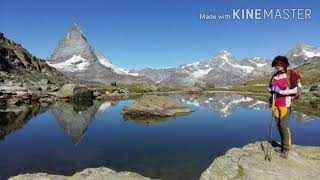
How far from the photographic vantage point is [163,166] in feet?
86.9

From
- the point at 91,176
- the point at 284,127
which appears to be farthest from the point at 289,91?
the point at 91,176

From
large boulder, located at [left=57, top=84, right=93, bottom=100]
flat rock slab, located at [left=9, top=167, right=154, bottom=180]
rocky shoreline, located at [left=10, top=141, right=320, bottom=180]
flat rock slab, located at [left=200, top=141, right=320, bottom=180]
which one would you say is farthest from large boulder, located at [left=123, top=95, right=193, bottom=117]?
large boulder, located at [left=57, top=84, right=93, bottom=100]

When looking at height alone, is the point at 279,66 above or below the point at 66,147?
above

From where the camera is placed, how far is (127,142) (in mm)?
37531

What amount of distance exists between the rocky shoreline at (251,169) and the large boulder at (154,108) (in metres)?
43.4

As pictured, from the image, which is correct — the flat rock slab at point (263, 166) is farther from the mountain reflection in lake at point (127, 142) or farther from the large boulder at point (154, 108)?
the large boulder at point (154, 108)

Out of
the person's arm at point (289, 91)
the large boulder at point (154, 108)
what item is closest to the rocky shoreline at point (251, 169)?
the person's arm at point (289, 91)

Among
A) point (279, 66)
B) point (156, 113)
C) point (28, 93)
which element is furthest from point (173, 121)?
point (28, 93)

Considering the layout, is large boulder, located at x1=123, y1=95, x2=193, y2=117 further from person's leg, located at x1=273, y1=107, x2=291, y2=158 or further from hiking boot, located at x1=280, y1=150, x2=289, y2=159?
A: hiking boot, located at x1=280, y1=150, x2=289, y2=159

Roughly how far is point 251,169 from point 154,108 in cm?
4672

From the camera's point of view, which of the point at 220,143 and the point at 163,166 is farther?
the point at 220,143

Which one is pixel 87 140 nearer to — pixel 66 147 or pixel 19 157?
pixel 66 147

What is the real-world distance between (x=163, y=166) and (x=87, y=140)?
14.5 metres

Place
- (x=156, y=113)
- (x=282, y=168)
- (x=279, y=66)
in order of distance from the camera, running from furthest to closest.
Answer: (x=156, y=113), (x=279, y=66), (x=282, y=168)
